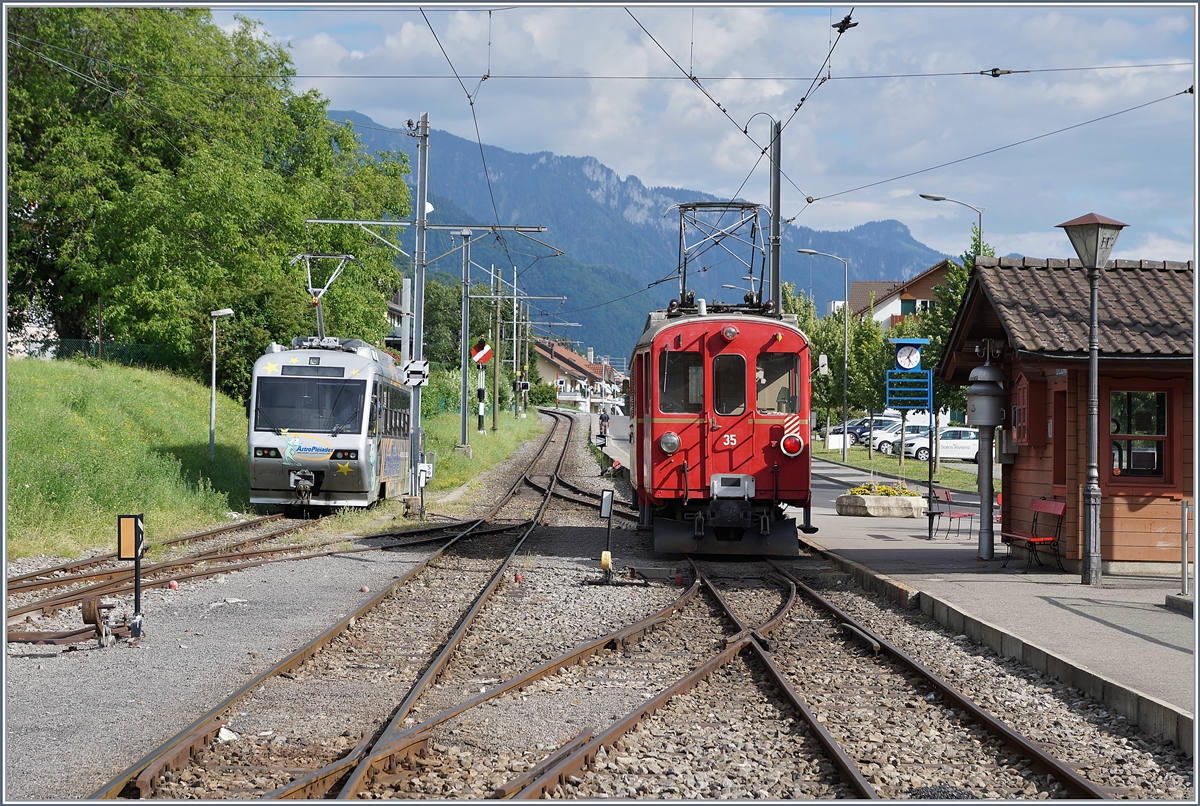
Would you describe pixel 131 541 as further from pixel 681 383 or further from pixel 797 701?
pixel 681 383

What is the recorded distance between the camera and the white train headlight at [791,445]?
15.9 meters

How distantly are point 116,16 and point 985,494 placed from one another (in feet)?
108

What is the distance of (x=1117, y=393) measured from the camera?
1377 centimetres

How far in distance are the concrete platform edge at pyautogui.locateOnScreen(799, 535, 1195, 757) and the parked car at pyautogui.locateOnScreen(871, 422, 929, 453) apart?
39.6 meters

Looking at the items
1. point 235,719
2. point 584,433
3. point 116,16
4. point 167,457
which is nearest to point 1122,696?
point 235,719

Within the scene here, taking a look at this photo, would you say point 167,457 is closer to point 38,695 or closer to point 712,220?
point 712,220

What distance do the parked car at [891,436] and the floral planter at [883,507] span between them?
28068 millimetres

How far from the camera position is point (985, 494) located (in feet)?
51.3

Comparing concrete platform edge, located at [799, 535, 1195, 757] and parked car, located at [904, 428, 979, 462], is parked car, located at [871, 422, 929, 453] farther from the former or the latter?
concrete platform edge, located at [799, 535, 1195, 757]

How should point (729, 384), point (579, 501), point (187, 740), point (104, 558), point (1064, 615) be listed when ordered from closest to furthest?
point (187, 740) → point (1064, 615) → point (104, 558) → point (729, 384) → point (579, 501)

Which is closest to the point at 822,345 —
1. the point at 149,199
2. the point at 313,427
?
the point at 149,199

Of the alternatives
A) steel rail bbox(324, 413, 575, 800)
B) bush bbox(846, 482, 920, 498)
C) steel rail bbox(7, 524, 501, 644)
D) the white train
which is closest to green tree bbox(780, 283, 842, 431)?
bush bbox(846, 482, 920, 498)

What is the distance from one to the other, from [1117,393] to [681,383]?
18.3 feet

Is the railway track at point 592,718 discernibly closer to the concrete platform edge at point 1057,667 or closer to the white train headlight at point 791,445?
the concrete platform edge at point 1057,667
